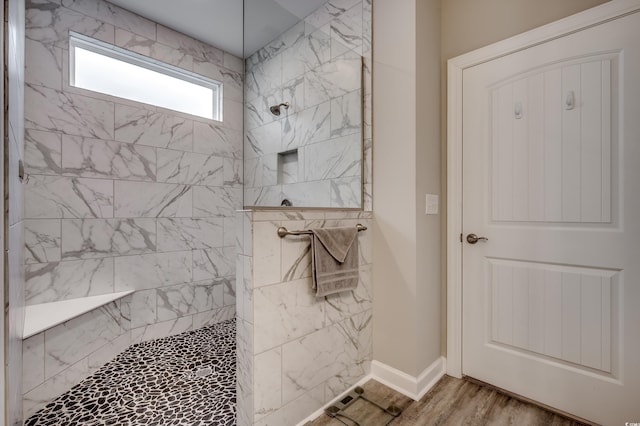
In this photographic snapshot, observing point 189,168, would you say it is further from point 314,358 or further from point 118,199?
point 314,358

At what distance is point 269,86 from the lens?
2322mm

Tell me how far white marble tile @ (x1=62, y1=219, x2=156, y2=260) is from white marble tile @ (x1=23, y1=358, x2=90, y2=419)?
74 centimetres

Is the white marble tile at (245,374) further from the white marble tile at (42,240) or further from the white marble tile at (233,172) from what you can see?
the white marble tile at (233,172)

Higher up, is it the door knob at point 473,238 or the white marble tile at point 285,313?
the door knob at point 473,238

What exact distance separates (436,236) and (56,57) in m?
2.89

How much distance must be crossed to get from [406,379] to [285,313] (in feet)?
3.02

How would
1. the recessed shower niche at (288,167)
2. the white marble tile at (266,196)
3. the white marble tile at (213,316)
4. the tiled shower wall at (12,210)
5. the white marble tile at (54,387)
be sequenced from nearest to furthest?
the tiled shower wall at (12,210) < the white marble tile at (54,387) < the white marble tile at (266,196) < the recessed shower niche at (288,167) < the white marble tile at (213,316)

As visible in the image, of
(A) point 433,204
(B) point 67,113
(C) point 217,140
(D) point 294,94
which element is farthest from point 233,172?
(A) point 433,204

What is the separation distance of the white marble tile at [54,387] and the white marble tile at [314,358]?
1424 millimetres

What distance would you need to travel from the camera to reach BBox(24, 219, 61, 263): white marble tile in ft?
6.02

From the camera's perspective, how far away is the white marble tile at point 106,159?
79.1 inches

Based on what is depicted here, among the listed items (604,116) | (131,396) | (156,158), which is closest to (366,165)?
(604,116)

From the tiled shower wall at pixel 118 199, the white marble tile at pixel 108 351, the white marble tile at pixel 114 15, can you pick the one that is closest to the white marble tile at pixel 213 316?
the tiled shower wall at pixel 118 199

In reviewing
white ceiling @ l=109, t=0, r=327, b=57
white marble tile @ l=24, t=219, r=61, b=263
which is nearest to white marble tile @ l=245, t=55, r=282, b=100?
white ceiling @ l=109, t=0, r=327, b=57
